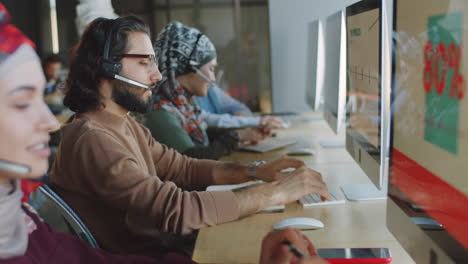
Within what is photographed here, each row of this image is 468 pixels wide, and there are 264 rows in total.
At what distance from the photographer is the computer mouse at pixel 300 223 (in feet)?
Answer: 3.92

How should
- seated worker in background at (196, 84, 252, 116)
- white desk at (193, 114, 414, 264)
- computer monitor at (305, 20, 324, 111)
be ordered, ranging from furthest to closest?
seated worker in background at (196, 84, 252, 116)
computer monitor at (305, 20, 324, 111)
white desk at (193, 114, 414, 264)

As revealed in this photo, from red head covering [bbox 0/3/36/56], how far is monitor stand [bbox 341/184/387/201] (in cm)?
104

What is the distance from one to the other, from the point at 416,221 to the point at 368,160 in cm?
47

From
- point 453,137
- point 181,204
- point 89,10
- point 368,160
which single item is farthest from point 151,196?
point 89,10

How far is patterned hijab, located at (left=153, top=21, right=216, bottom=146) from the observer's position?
2.37 meters

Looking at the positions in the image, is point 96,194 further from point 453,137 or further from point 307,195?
point 453,137

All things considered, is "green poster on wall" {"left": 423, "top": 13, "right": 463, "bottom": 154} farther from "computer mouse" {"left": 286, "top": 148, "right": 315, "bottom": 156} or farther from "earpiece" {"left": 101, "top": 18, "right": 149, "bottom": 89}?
"computer mouse" {"left": 286, "top": 148, "right": 315, "bottom": 156}

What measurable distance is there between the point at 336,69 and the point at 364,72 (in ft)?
1.46

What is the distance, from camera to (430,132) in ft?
2.67

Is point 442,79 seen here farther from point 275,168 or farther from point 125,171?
point 275,168

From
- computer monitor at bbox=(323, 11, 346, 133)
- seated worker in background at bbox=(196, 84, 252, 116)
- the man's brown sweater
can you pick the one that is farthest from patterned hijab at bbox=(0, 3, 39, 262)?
seated worker in background at bbox=(196, 84, 252, 116)

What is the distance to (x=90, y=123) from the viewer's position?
1.40 meters

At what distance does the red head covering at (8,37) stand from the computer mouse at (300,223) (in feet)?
2.45

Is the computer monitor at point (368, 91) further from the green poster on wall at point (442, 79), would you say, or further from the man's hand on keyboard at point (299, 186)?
the green poster on wall at point (442, 79)
